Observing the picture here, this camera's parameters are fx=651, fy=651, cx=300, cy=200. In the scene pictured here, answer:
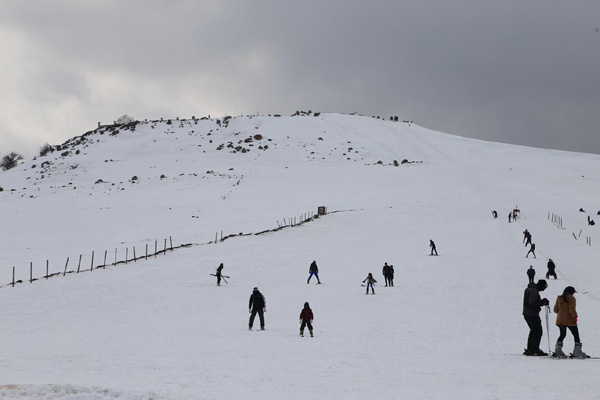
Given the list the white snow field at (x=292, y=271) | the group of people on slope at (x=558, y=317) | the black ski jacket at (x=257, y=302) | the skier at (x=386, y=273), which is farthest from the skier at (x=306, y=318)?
the skier at (x=386, y=273)

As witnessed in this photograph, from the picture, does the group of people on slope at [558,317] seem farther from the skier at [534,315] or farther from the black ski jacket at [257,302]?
the black ski jacket at [257,302]

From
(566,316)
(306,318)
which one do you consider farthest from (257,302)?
(566,316)

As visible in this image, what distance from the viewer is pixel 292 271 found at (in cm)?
3759

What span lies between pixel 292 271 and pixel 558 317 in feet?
78.3

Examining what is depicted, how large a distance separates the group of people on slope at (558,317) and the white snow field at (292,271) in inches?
25.9

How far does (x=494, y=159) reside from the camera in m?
106

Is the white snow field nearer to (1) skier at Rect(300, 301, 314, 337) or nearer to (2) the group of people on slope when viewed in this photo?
(1) skier at Rect(300, 301, 314, 337)

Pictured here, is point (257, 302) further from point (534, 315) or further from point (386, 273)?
point (386, 273)

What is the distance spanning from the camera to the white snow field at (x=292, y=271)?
1280cm

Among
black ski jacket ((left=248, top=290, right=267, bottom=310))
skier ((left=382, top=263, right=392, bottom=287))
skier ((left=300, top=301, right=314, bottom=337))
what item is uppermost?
skier ((left=382, top=263, right=392, bottom=287))

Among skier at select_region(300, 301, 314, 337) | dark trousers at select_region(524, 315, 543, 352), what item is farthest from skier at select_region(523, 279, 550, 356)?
skier at select_region(300, 301, 314, 337)

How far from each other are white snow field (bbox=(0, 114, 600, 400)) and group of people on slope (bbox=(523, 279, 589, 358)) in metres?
0.66

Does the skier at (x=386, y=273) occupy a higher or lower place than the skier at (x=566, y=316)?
higher

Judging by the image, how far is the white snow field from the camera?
1280 centimetres
